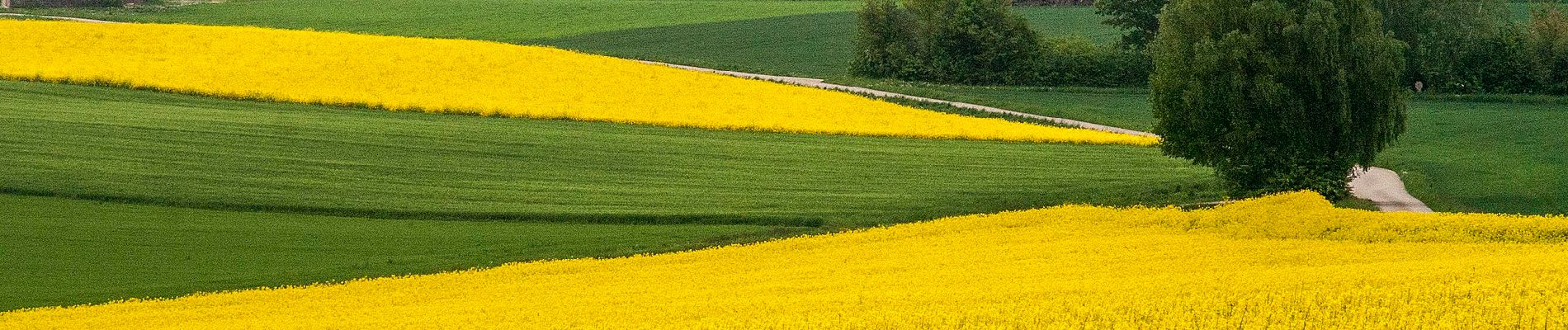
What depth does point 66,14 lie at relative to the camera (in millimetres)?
87688

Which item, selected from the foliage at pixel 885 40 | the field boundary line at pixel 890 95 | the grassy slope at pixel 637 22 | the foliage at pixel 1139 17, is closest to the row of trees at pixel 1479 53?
the foliage at pixel 1139 17

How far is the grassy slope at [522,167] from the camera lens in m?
38.0

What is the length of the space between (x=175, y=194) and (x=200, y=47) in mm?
30014

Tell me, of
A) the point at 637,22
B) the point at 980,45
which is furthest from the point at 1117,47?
the point at 637,22

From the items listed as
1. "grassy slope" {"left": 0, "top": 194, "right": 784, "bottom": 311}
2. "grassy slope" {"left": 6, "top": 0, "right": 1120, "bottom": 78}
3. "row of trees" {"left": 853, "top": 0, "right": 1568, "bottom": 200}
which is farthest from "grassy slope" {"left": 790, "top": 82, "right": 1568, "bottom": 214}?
"grassy slope" {"left": 0, "top": 194, "right": 784, "bottom": 311}

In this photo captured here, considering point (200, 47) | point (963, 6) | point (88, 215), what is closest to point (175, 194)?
point (88, 215)

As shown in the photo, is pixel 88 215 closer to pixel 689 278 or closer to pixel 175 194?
pixel 175 194

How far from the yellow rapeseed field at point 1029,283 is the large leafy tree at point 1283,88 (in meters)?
3.76

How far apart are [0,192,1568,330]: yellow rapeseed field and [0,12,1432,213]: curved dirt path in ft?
19.3

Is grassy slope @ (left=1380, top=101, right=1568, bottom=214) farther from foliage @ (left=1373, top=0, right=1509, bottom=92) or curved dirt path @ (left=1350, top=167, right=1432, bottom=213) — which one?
foliage @ (left=1373, top=0, right=1509, bottom=92)

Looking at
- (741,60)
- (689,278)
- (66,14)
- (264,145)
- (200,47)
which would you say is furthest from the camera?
(66,14)

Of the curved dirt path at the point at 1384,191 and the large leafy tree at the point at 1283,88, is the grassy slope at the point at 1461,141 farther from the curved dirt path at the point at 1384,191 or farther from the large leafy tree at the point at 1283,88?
the large leafy tree at the point at 1283,88

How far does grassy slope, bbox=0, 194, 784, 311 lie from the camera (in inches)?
1212

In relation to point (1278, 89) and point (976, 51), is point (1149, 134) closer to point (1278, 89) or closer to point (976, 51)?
point (1278, 89)
